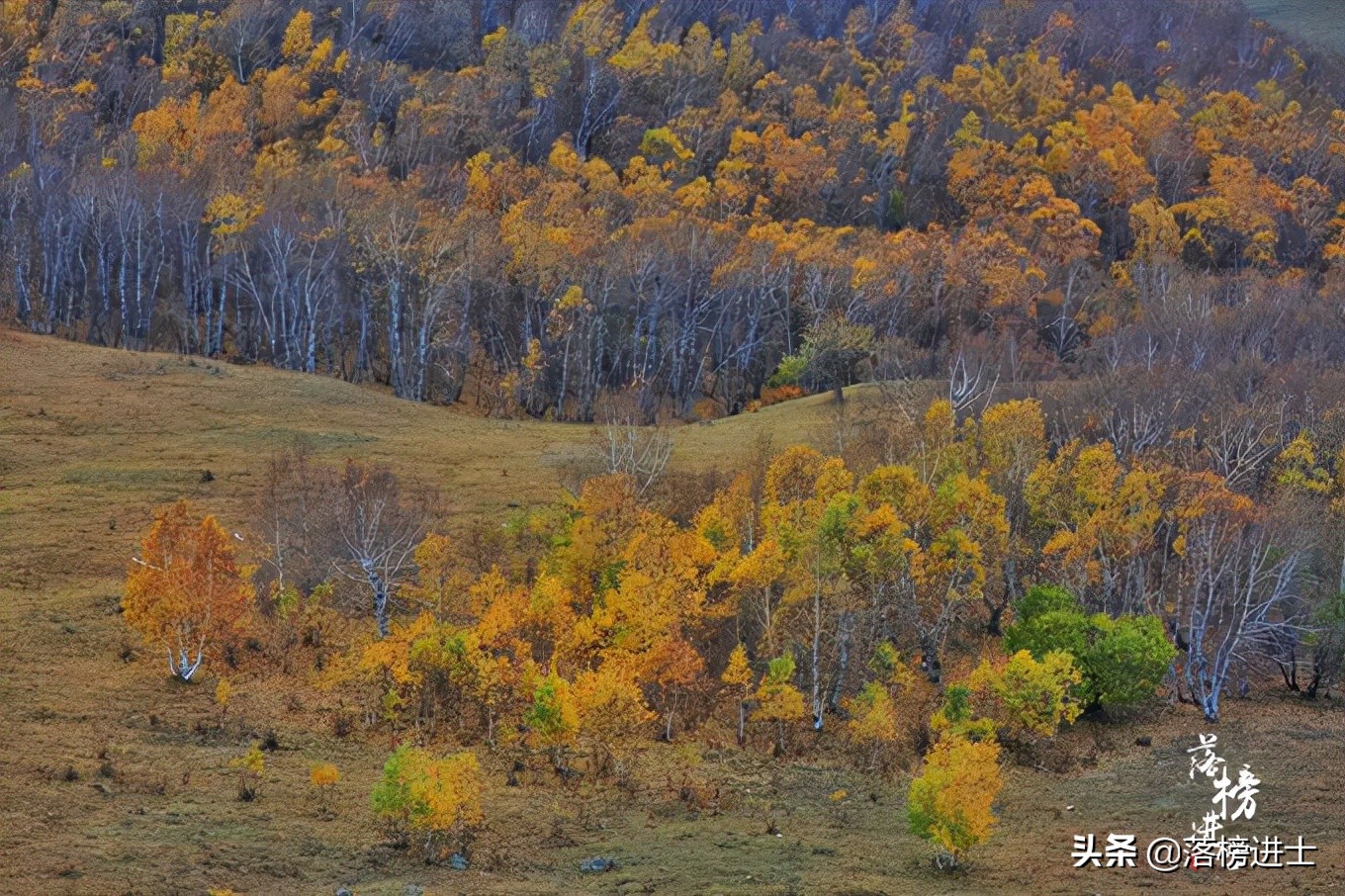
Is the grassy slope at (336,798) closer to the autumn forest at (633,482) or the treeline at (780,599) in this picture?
the autumn forest at (633,482)

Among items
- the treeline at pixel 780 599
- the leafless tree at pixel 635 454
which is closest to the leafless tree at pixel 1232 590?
the treeline at pixel 780 599

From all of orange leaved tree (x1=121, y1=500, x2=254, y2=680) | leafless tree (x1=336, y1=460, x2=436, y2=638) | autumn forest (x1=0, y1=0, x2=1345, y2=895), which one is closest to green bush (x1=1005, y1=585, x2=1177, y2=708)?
autumn forest (x1=0, y1=0, x2=1345, y2=895)

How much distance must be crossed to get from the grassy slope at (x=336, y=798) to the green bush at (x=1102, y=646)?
1.53 metres

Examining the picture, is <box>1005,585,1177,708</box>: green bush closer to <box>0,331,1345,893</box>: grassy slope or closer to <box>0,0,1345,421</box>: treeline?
<box>0,331,1345,893</box>: grassy slope

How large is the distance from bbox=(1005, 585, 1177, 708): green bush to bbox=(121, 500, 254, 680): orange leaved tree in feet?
78.8

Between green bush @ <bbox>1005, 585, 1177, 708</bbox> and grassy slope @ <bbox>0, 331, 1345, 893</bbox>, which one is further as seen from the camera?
green bush @ <bbox>1005, 585, 1177, 708</bbox>

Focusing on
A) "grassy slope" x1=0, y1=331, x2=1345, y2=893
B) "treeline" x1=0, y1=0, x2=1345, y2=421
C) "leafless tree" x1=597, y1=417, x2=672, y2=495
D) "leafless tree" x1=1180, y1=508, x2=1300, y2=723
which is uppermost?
"treeline" x1=0, y1=0, x2=1345, y2=421

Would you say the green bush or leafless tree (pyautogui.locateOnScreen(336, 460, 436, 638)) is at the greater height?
leafless tree (pyautogui.locateOnScreen(336, 460, 436, 638))

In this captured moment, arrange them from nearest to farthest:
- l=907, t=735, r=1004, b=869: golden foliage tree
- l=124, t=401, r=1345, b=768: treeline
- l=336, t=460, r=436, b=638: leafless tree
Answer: l=907, t=735, r=1004, b=869: golden foliage tree < l=124, t=401, r=1345, b=768: treeline < l=336, t=460, r=436, b=638: leafless tree

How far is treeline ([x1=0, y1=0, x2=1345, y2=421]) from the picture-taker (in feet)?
298

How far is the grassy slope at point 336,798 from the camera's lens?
1395 inches

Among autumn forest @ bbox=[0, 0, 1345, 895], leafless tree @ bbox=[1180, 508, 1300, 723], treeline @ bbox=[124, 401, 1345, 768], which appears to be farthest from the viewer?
leafless tree @ bbox=[1180, 508, 1300, 723]

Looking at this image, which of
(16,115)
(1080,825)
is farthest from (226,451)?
(16,115)

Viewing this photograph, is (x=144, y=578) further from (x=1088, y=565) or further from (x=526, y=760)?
(x=1088, y=565)
